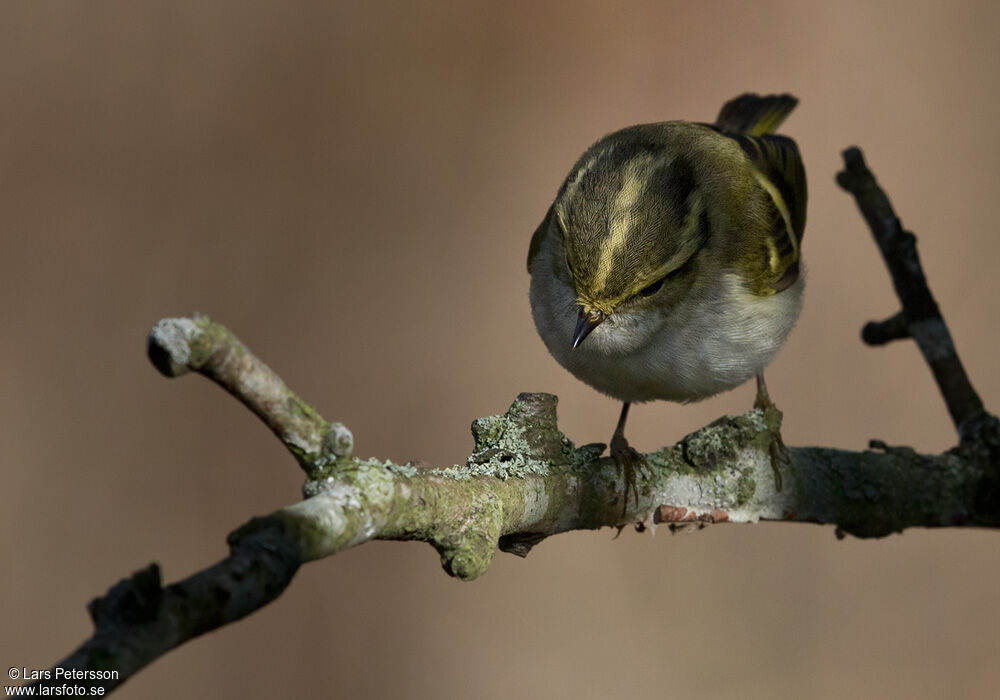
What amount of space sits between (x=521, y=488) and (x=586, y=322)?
787mm

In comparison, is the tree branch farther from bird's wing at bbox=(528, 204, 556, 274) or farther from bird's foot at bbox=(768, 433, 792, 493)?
bird's wing at bbox=(528, 204, 556, 274)

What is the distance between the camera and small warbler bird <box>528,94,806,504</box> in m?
2.53

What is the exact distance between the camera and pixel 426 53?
476cm

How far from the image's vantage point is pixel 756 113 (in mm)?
3996

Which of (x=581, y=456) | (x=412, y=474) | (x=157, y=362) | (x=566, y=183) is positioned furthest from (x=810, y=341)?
(x=157, y=362)

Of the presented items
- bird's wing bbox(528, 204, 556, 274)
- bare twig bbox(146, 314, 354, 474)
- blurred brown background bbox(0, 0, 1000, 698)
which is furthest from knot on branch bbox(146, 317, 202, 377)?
blurred brown background bbox(0, 0, 1000, 698)

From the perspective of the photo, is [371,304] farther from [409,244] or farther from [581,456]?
[581,456]

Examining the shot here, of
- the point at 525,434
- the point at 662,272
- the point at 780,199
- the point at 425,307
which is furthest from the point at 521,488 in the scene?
the point at 425,307

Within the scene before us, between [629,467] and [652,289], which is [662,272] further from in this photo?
[629,467]

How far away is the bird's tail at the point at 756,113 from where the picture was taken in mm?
3961

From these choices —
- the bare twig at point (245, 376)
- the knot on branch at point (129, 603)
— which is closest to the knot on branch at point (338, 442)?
the bare twig at point (245, 376)

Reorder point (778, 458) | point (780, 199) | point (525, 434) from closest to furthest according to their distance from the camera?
point (525, 434) < point (778, 458) < point (780, 199)

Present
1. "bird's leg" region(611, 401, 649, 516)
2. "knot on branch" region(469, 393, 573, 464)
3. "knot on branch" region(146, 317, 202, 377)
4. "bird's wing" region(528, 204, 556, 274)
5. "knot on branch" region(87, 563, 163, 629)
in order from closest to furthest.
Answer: "knot on branch" region(87, 563, 163, 629), "knot on branch" region(146, 317, 202, 377), "knot on branch" region(469, 393, 573, 464), "bird's leg" region(611, 401, 649, 516), "bird's wing" region(528, 204, 556, 274)

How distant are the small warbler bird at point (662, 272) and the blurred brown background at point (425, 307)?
130 centimetres
